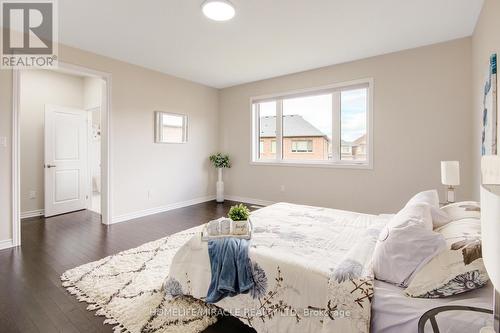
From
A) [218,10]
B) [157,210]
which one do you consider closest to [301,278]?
[218,10]

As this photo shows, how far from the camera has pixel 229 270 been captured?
1647 mm

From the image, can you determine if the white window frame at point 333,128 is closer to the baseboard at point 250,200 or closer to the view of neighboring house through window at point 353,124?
the view of neighboring house through window at point 353,124

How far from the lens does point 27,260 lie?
2.69 m

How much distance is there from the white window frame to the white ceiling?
439 mm

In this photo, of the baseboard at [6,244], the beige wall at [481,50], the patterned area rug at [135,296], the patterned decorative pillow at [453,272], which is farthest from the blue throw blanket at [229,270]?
the baseboard at [6,244]

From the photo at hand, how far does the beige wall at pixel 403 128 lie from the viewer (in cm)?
337

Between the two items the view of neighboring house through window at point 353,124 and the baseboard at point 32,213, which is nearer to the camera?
the view of neighboring house through window at point 353,124

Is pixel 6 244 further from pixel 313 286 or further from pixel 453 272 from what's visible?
pixel 453 272

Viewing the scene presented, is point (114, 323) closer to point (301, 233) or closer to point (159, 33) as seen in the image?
point (301, 233)

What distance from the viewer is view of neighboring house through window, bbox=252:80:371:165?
425cm

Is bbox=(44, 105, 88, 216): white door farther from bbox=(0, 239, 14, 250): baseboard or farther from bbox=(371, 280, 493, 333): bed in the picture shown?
bbox=(371, 280, 493, 333): bed

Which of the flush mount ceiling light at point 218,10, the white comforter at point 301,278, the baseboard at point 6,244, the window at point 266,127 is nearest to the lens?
the white comforter at point 301,278

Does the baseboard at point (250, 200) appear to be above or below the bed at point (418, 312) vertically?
below

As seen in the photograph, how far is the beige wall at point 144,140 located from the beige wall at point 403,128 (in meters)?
2.05
